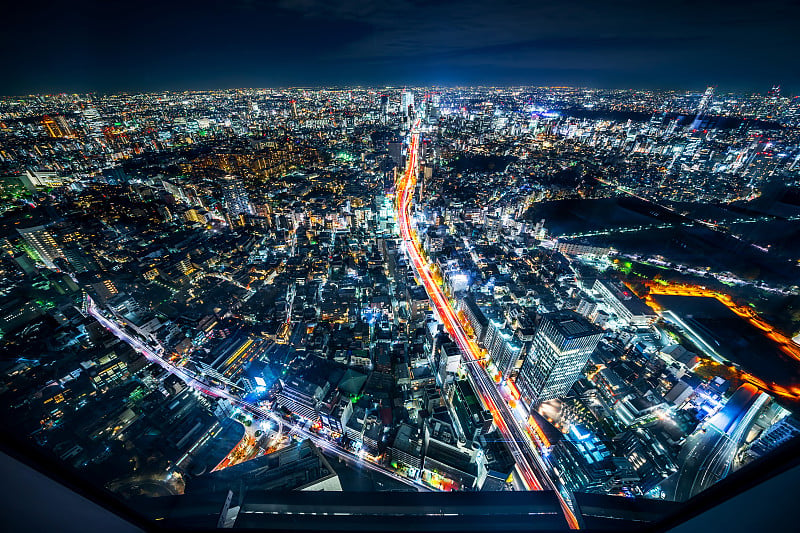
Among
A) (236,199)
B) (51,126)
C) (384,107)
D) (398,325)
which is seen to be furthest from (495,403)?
(384,107)

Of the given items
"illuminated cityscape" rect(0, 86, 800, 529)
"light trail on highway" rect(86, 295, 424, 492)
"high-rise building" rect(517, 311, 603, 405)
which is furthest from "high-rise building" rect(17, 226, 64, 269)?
"high-rise building" rect(517, 311, 603, 405)

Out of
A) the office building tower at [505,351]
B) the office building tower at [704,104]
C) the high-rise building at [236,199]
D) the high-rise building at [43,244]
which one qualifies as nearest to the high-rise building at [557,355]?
the office building tower at [505,351]

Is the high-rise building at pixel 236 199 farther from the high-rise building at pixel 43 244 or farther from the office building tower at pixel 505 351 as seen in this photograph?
the office building tower at pixel 505 351

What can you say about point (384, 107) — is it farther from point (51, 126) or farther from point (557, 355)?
point (557, 355)

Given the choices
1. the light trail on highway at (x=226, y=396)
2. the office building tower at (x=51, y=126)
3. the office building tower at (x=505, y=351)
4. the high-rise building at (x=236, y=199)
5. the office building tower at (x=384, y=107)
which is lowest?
the light trail on highway at (x=226, y=396)

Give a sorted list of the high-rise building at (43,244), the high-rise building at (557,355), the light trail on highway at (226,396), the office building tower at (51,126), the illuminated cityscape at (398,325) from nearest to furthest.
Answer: the illuminated cityscape at (398,325) → the light trail on highway at (226,396) → the high-rise building at (557,355) → the high-rise building at (43,244) → the office building tower at (51,126)
